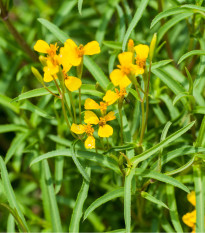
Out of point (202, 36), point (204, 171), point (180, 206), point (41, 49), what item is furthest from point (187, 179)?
point (41, 49)

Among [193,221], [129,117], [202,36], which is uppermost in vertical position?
[202,36]

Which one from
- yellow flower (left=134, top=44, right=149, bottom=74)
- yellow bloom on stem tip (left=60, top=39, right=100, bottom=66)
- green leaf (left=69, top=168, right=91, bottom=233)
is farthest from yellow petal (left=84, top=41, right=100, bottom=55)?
green leaf (left=69, top=168, right=91, bottom=233)

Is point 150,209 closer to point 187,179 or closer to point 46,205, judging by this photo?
point 187,179

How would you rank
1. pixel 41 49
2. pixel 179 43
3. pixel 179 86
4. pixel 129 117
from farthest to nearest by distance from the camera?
pixel 179 43 → pixel 129 117 → pixel 179 86 → pixel 41 49

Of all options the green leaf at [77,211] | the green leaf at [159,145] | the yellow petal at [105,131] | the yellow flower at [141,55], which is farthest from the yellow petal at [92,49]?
the green leaf at [77,211]

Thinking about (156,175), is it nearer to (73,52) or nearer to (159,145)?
(159,145)

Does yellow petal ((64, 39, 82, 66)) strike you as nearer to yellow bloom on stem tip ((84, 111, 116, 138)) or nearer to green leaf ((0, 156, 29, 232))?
yellow bloom on stem tip ((84, 111, 116, 138))
